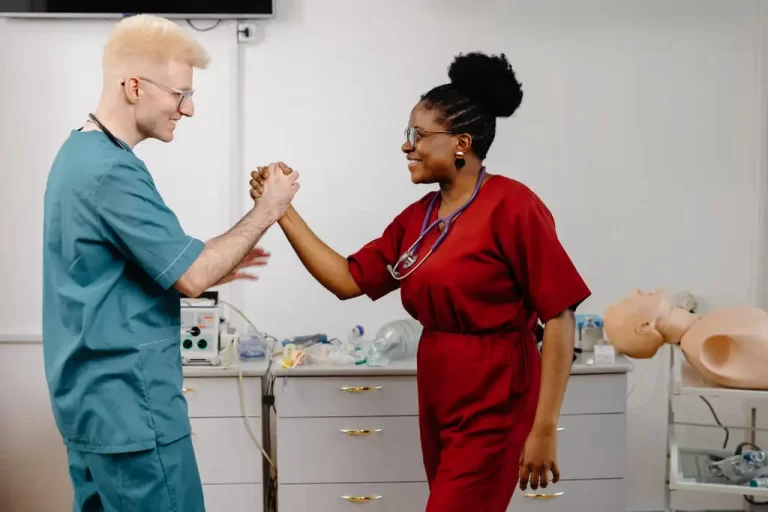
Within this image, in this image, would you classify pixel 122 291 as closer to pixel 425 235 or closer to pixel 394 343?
pixel 425 235

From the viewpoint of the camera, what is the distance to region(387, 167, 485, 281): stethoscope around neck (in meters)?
1.87

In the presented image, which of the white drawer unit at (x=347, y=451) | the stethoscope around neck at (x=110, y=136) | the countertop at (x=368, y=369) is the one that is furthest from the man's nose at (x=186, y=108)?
the white drawer unit at (x=347, y=451)

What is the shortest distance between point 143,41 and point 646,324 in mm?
1676

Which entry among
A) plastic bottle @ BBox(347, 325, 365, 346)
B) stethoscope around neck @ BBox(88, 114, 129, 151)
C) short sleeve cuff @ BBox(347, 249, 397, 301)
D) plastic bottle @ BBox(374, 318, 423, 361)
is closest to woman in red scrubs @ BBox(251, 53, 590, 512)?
short sleeve cuff @ BBox(347, 249, 397, 301)

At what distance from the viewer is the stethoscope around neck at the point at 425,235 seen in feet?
6.13

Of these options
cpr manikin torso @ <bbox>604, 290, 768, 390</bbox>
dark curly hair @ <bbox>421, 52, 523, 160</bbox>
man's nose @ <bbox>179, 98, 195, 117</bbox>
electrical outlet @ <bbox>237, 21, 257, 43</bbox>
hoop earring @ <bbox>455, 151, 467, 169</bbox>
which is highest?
electrical outlet @ <bbox>237, 21, 257, 43</bbox>

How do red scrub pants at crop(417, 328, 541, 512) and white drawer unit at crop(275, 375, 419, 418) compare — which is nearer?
red scrub pants at crop(417, 328, 541, 512)

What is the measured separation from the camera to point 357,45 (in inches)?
123

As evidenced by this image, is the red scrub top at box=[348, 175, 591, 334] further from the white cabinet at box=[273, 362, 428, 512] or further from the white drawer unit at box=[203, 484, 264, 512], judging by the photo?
the white drawer unit at box=[203, 484, 264, 512]

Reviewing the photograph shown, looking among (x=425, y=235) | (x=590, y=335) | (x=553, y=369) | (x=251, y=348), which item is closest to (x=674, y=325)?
(x=590, y=335)

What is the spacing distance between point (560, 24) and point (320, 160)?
3.47 feet

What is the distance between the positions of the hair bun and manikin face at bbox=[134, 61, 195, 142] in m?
0.61

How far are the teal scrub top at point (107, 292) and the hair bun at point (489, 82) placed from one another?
0.71 m

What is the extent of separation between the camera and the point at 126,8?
3.04 metres
